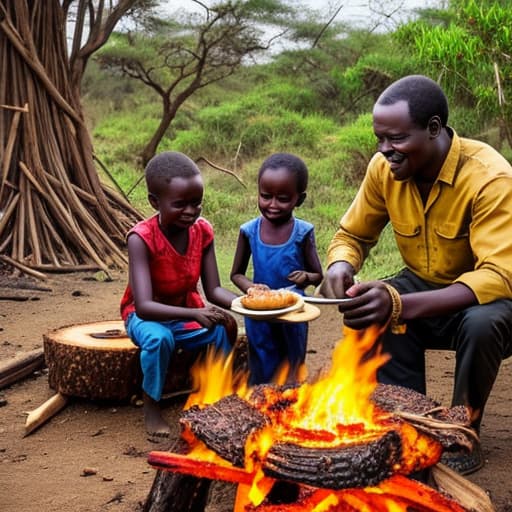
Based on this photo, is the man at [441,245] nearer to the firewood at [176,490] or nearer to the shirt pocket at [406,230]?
the shirt pocket at [406,230]

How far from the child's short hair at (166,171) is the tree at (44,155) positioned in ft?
11.2

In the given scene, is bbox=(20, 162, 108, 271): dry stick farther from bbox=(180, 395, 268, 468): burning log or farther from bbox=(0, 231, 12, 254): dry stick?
bbox=(180, 395, 268, 468): burning log

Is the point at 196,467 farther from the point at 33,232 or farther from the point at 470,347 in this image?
the point at 33,232

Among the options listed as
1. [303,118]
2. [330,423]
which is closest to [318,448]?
[330,423]

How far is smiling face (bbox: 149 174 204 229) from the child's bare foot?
74cm

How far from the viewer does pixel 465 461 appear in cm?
288

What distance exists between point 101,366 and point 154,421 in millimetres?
364

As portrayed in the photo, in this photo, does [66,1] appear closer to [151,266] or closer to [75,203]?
[75,203]

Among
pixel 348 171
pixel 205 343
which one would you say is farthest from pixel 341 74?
pixel 205 343

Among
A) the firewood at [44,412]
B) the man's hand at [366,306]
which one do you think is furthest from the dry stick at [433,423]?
the firewood at [44,412]

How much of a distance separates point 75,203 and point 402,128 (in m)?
4.45

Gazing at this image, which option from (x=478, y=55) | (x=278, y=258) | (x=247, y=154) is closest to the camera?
(x=278, y=258)

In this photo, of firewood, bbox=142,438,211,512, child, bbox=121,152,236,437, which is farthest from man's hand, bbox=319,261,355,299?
firewood, bbox=142,438,211,512

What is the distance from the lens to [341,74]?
539 inches
